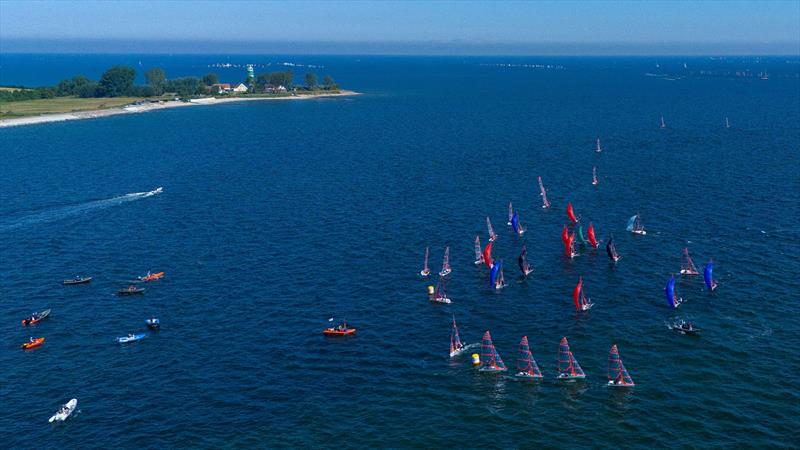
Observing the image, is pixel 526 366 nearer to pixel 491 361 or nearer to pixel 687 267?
pixel 491 361

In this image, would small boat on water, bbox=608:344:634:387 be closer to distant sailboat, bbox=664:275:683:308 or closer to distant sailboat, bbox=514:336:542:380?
distant sailboat, bbox=514:336:542:380

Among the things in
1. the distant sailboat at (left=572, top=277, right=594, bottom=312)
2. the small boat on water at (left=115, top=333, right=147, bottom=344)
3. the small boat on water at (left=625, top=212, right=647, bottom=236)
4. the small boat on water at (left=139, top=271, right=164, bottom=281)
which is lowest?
the small boat on water at (left=115, top=333, right=147, bottom=344)

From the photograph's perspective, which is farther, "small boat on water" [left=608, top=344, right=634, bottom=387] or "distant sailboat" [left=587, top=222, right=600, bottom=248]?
"distant sailboat" [left=587, top=222, right=600, bottom=248]

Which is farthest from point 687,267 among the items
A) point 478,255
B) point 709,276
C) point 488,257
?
point 478,255

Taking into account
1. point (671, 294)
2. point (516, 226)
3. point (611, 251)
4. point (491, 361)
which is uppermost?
point (516, 226)

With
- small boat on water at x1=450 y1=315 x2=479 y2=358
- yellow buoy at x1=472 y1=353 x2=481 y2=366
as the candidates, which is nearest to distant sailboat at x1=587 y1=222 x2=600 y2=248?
small boat on water at x1=450 y1=315 x2=479 y2=358

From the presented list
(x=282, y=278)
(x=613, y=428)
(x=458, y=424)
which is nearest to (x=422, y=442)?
(x=458, y=424)
